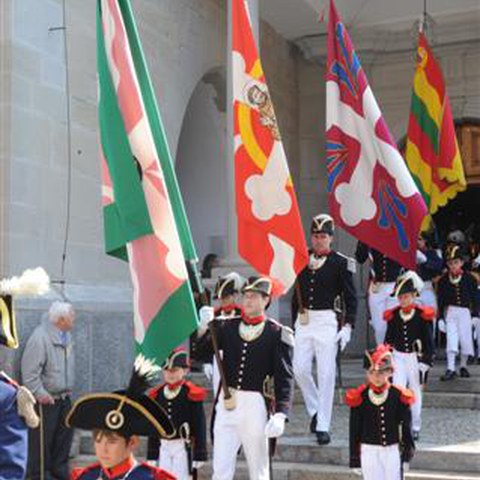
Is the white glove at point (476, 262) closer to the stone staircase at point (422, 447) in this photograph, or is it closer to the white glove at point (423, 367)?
the stone staircase at point (422, 447)

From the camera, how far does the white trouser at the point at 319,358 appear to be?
7.58m

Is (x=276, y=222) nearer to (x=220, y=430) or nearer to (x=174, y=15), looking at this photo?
(x=220, y=430)

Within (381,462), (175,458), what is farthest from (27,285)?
(381,462)

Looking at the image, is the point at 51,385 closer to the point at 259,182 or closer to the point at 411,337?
the point at 259,182

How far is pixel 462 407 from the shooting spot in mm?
9297

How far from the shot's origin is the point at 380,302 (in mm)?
10180

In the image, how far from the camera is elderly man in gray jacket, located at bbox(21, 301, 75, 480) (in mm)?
7980

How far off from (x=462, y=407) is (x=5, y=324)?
614 cm

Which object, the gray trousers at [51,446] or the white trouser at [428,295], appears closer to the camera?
the gray trousers at [51,446]

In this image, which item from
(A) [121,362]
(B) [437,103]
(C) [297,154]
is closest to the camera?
(A) [121,362]

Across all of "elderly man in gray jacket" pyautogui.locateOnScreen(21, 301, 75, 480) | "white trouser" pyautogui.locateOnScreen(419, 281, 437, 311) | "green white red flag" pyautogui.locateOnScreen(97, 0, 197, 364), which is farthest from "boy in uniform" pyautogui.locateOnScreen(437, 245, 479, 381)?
"green white red flag" pyautogui.locateOnScreen(97, 0, 197, 364)

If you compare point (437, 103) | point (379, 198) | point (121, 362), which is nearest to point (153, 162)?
point (379, 198)

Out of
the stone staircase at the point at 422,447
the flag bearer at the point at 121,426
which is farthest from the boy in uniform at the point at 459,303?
the flag bearer at the point at 121,426

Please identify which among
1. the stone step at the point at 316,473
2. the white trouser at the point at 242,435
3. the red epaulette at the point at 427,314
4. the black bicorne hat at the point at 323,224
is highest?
the black bicorne hat at the point at 323,224
